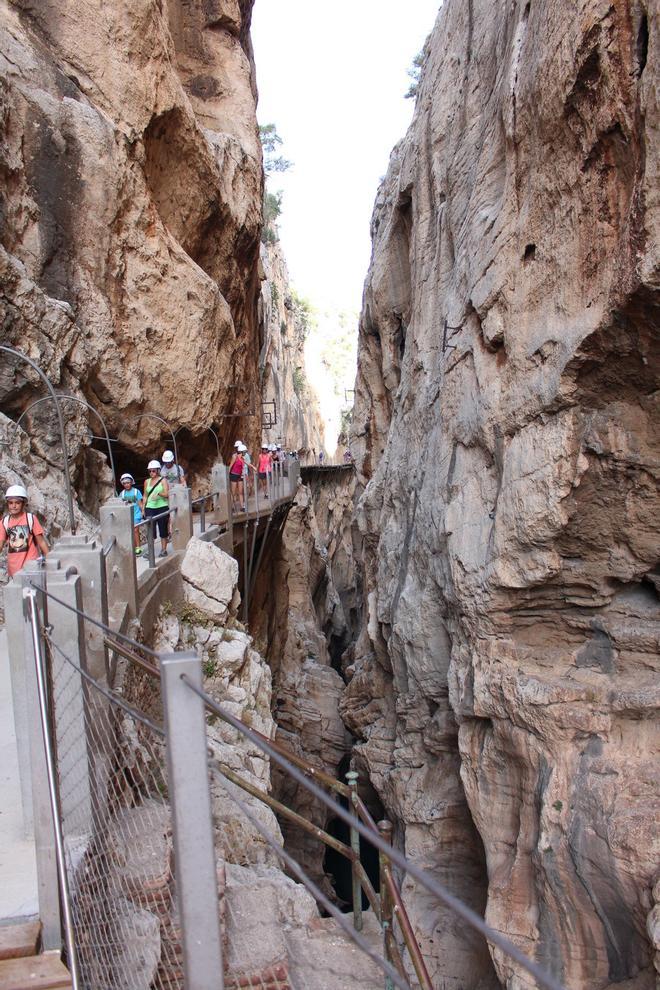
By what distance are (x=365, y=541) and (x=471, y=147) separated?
860 cm

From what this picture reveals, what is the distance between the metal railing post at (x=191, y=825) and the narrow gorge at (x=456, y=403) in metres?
2.73

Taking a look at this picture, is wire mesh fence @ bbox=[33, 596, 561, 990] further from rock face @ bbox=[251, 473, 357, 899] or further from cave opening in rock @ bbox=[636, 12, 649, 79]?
rock face @ bbox=[251, 473, 357, 899]

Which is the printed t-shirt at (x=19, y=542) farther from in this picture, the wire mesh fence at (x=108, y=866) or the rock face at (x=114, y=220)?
the rock face at (x=114, y=220)

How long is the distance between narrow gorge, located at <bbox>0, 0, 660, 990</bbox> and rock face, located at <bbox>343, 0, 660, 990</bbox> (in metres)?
0.03

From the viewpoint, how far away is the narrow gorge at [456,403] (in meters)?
6.02

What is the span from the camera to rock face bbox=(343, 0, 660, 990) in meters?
5.76

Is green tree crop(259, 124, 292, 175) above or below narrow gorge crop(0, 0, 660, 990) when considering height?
above

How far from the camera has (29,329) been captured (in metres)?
10.6

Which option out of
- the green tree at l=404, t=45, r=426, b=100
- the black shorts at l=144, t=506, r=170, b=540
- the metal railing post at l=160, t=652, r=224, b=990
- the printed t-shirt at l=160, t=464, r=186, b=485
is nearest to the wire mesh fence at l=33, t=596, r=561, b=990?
the metal railing post at l=160, t=652, r=224, b=990

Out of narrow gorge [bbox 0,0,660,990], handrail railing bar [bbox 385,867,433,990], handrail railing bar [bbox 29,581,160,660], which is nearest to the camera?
handrail railing bar [bbox 29,581,160,660]

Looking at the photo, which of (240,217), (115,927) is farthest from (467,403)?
(240,217)

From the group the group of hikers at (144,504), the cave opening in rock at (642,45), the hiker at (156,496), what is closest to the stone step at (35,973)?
the group of hikers at (144,504)

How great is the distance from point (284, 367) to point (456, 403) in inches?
1406

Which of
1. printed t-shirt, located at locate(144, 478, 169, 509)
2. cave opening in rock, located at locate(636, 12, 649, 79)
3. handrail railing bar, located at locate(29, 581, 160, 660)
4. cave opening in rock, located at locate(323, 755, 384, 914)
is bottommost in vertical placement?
cave opening in rock, located at locate(323, 755, 384, 914)
